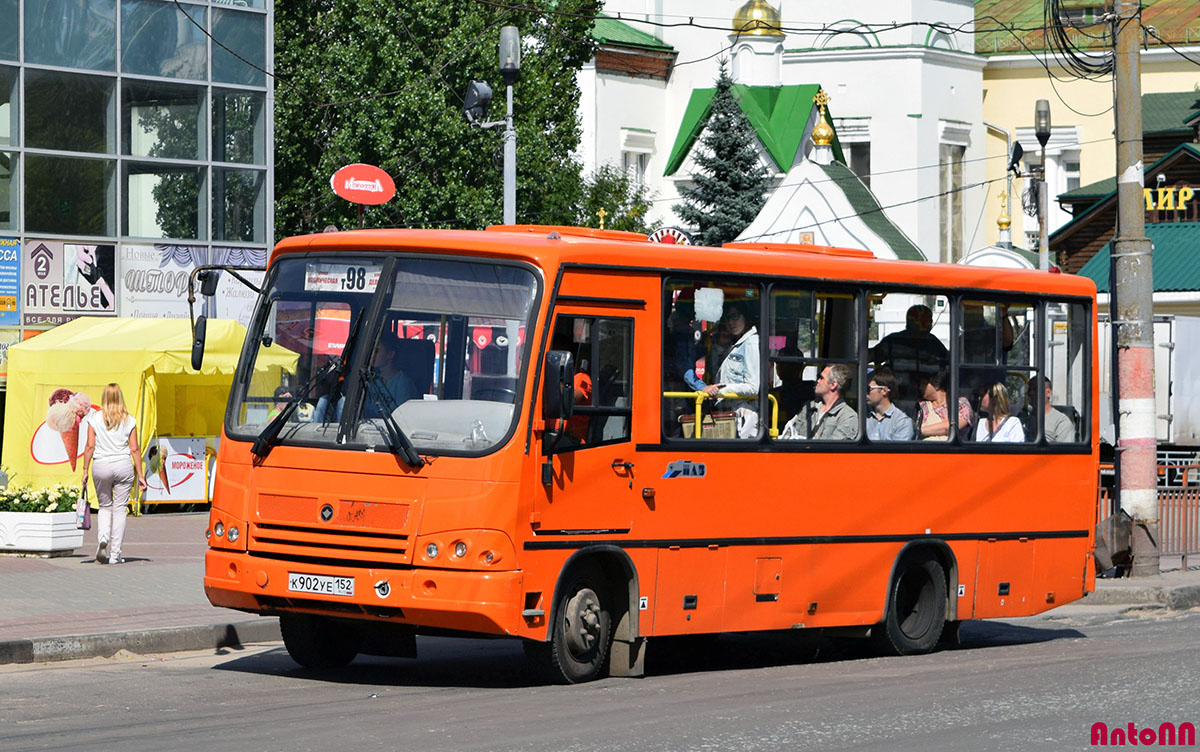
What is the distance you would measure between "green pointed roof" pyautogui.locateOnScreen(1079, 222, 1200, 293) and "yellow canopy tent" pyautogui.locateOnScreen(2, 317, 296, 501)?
28.3 meters

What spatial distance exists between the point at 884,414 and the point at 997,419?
1.48m

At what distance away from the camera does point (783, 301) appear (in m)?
13.3

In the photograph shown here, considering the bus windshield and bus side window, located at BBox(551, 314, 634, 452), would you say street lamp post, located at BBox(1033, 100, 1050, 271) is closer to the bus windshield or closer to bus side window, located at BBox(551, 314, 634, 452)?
bus side window, located at BBox(551, 314, 634, 452)

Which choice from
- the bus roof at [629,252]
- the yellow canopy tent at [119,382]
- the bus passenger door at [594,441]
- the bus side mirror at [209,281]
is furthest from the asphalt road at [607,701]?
the yellow canopy tent at [119,382]

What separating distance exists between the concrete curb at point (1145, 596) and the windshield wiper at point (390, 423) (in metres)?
9.65

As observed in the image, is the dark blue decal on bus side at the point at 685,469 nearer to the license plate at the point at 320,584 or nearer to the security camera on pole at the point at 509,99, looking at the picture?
the license plate at the point at 320,584

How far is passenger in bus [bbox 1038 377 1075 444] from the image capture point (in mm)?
15539

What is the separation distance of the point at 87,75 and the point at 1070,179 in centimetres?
5395

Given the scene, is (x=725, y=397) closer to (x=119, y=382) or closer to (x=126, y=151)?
(x=119, y=382)

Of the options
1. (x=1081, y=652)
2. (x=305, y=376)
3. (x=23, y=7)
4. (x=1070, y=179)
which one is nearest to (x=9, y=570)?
(x=305, y=376)

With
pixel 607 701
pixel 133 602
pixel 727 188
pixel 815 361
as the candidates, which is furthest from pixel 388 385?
pixel 727 188

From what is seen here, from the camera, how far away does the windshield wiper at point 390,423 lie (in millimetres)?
11297

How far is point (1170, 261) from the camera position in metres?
51.1

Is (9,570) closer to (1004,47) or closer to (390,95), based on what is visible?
(390,95)
